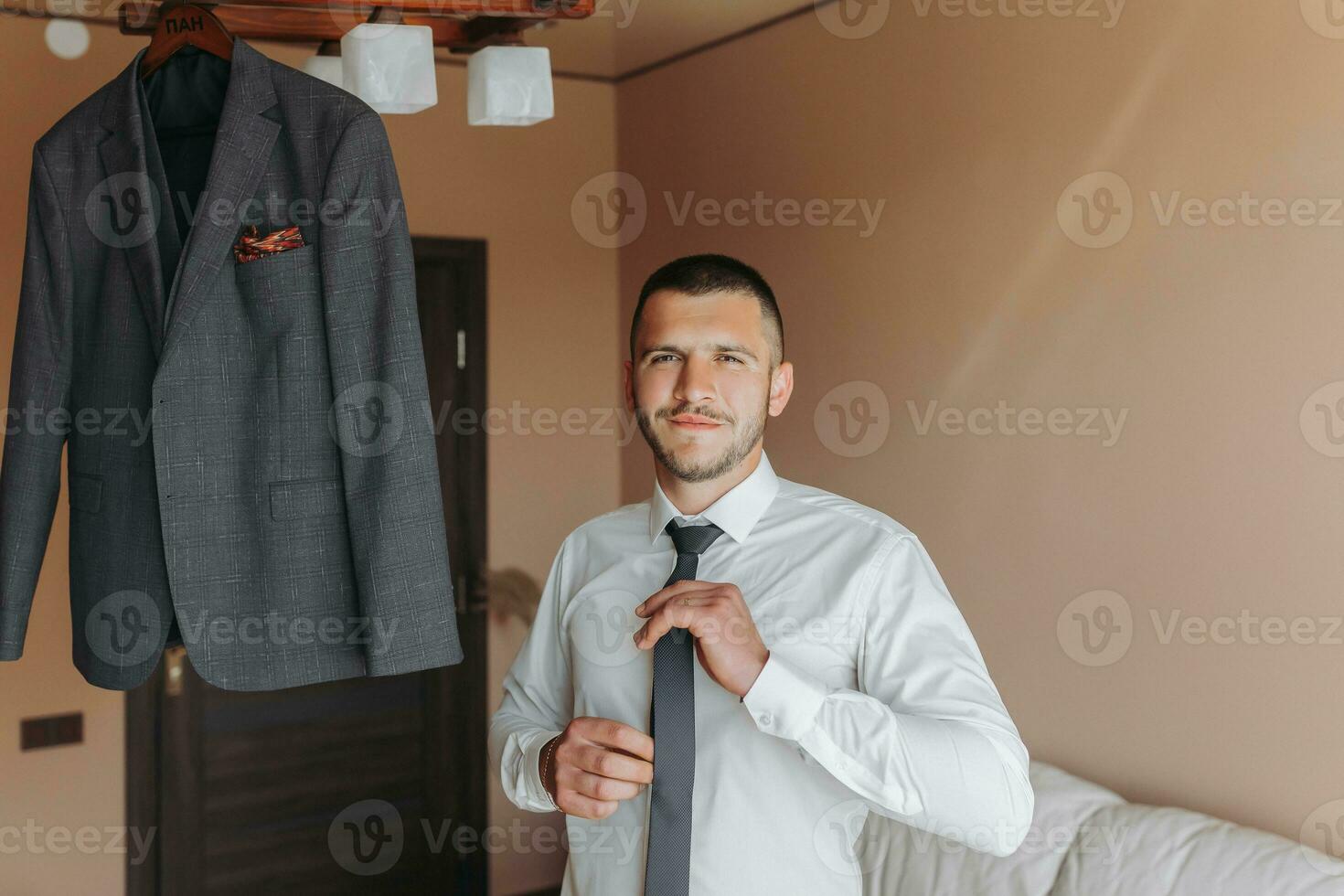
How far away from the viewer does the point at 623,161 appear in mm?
4438

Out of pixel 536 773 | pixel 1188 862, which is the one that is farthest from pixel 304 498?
pixel 1188 862

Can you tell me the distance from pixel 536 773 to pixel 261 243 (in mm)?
896

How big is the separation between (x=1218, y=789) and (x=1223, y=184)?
1178 millimetres

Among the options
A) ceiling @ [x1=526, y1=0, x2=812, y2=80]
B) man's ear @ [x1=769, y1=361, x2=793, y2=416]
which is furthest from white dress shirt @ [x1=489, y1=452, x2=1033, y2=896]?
ceiling @ [x1=526, y1=0, x2=812, y2=80]

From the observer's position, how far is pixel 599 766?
1470 millimetres

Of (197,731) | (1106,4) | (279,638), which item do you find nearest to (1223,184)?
(1106,4)

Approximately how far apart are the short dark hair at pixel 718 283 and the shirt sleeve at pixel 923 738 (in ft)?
1.60

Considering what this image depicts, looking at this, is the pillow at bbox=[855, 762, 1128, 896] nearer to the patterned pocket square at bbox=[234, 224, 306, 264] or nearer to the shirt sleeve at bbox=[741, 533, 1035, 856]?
the shirt sleeve at bbox=[741, 533, 1035, 856]

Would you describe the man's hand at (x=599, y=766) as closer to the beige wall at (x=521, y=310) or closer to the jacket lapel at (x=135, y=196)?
the jacket lapel at (x=135, y=196)

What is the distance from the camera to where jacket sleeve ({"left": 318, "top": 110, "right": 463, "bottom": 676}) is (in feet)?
6.04

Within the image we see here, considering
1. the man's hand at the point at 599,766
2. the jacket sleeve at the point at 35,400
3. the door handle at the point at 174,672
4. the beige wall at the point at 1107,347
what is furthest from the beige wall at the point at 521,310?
the man's hand at the point at 599,766

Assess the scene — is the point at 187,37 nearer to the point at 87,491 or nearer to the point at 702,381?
the point at 87,491

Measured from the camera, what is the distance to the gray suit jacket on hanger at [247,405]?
1815 millimetres

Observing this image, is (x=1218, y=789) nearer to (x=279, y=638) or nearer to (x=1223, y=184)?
(x=1223, y=184)
